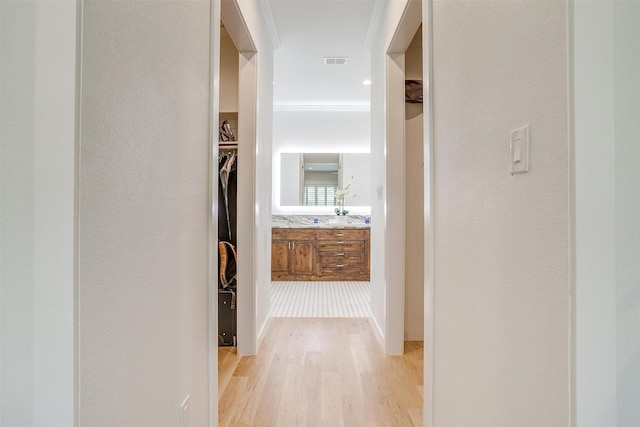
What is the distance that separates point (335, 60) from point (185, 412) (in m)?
3.52

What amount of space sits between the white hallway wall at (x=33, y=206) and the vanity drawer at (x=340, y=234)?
14.8ft

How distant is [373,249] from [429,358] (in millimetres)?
1773

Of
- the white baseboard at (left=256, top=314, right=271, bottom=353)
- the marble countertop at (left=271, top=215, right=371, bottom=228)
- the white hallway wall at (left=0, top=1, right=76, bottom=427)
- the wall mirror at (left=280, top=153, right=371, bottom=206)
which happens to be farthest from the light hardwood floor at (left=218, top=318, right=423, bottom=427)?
the wall mirror at (left=280, top=153, right=371, bottom=206)

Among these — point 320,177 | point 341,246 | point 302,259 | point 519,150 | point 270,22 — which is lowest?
point 302,259

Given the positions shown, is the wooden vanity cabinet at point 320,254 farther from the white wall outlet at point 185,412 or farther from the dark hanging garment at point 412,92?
the white wall outlet at point 185,412

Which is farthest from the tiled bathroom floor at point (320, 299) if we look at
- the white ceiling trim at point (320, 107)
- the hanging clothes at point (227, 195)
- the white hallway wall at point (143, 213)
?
the white ceiling trim at point (320, 107)

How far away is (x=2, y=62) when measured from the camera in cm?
64

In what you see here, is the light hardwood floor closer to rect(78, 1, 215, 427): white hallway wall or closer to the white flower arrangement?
rect(78, 1, 215, 427): white hallway wall

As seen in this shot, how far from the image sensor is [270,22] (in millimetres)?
2910

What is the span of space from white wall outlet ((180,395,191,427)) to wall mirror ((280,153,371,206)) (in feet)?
15.5

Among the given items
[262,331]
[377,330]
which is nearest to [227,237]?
[262,331]

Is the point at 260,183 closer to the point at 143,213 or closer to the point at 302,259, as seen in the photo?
the point at 143,213

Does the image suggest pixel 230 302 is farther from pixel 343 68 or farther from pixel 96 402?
pixel 343 68

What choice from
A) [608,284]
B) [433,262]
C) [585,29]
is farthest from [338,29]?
[608,284]
